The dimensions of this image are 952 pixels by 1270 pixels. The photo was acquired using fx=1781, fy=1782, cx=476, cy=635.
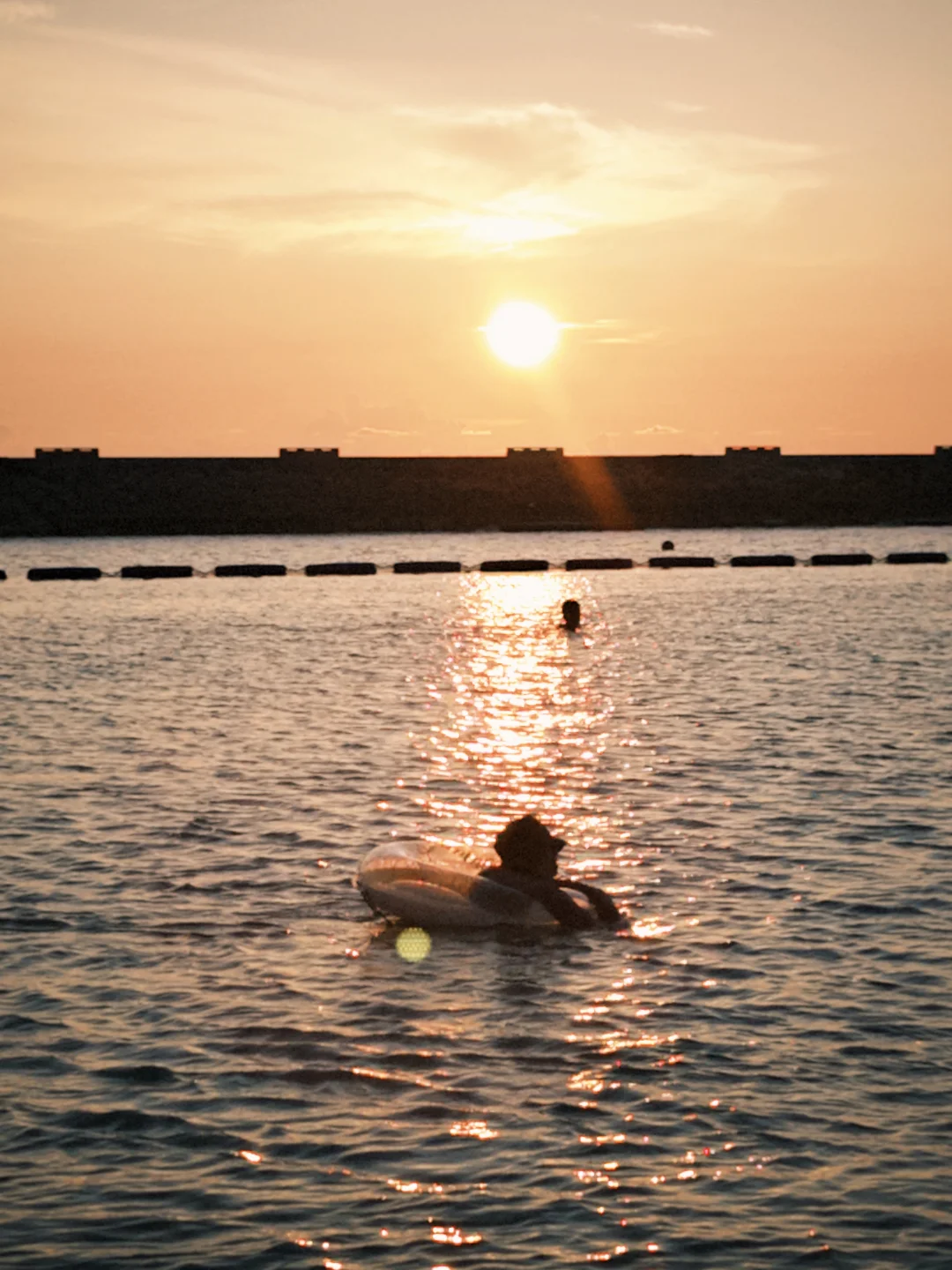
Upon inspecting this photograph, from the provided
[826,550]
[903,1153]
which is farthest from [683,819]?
[826,550]

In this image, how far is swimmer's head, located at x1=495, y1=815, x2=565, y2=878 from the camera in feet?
59.2

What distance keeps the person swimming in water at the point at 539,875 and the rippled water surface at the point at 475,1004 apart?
319mm

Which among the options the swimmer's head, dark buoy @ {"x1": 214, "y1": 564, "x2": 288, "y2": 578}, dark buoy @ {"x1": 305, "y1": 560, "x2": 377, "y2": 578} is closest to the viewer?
the swimmer's head

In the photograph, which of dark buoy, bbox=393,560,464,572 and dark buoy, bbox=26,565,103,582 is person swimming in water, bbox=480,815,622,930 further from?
dark buoy, bbox=393,560,464,572

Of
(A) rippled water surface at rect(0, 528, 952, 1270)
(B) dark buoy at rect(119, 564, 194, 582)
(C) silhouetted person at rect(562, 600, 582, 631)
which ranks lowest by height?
(A) rippled water surface at rect(0, 528, 952, 1270)

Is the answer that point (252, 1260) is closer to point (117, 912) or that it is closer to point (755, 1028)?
point (755, 1028)

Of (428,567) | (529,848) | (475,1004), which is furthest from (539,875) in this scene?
A: (428,567)

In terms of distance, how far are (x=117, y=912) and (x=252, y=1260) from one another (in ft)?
30.3

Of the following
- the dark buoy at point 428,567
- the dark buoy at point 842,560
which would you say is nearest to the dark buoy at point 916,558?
the dark buoy at point 842,560

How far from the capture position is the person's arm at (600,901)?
60.5 feet

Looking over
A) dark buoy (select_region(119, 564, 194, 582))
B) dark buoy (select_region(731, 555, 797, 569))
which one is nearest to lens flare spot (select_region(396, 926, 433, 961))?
dark buoy (select_region(119, 564, 194, 582))

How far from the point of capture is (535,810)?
26.6 m

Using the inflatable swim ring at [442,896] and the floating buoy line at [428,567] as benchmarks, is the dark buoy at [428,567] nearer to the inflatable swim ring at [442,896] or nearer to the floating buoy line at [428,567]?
the floating buoy line at [428,567]

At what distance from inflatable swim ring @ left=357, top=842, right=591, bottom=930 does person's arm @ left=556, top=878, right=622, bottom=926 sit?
160mm
